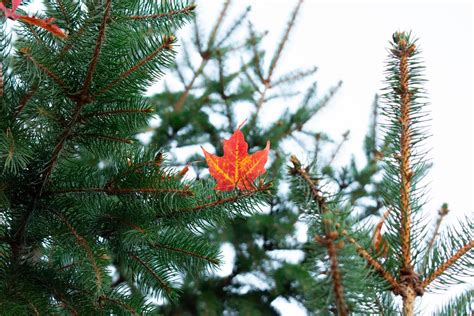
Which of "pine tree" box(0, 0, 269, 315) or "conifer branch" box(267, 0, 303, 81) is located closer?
"pine tree" box(0, 0, 269, 315)

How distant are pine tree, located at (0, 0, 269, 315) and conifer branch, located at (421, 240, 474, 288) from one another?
27 centimetres

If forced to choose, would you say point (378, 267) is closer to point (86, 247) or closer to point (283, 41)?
point (86, 247)

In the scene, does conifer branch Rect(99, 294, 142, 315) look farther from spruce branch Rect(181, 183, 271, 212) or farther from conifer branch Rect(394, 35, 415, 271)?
conifer branch Rect(394, 35, 415, 271)

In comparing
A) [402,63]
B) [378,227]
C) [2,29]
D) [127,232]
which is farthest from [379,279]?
[2,29]

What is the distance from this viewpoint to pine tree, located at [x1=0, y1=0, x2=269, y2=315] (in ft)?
3.19

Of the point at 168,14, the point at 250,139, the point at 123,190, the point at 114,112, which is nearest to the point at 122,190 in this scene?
the point at 123,190

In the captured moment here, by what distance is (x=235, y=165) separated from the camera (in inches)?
42.1

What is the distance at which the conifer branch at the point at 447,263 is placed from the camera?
2.61ft

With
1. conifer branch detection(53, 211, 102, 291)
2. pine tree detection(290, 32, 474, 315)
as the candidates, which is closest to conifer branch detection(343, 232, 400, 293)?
pine tree detection(290, 32, 474, 315)

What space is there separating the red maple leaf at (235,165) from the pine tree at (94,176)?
1.0 inches

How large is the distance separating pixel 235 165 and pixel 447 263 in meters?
0.38

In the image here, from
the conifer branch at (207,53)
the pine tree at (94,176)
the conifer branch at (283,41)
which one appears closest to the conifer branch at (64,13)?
the pine tree at (94,176)

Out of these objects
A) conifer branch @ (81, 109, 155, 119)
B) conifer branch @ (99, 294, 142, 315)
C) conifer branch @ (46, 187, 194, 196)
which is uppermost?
conifer branch @ (81, 109, 155, 119)

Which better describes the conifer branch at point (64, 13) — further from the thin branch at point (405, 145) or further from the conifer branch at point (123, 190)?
the thin branch at point (405, 145)
